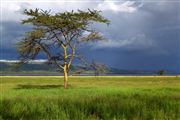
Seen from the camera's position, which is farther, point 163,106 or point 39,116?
point 163,106

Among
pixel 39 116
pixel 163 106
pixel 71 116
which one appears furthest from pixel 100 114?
pixel 163 106

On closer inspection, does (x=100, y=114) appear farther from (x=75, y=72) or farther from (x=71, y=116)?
(x=75, y=72)

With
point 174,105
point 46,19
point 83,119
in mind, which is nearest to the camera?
point 83,119

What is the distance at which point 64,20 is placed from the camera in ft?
158

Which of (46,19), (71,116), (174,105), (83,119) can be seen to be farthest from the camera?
(46,19)

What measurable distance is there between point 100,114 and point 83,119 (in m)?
1.15

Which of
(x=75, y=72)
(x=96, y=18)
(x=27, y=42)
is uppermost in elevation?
(x=96, y=18)

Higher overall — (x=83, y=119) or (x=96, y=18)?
(x=96, y=18)

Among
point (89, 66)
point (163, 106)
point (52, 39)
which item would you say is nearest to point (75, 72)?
point (89, 66)

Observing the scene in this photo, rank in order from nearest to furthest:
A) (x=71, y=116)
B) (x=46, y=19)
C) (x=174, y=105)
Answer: (x=71, y=116)
(x=174, y=105)
(x=46, y=19)

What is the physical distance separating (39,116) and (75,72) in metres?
40.8

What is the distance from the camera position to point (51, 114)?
9.12m

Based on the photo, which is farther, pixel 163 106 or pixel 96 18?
pixel 96 18

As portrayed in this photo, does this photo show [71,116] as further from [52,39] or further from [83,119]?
[52,39]
